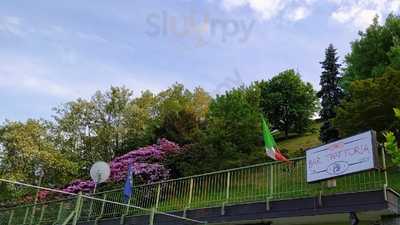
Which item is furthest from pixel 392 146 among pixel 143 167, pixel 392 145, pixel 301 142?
pixel 301 142

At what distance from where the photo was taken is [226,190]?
45.0 ft

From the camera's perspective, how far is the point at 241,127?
25859 mm

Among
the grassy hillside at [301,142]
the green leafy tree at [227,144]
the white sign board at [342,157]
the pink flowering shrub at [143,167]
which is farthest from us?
the grassy hillside at [301,142]

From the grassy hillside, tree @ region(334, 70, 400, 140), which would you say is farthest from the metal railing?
the grassy hillside

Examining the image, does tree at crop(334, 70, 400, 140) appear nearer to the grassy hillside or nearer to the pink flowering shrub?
the pink flowering shrub

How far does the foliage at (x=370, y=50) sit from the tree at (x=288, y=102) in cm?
975

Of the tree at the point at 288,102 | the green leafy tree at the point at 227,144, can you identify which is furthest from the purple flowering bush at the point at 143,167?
the tree at the point at 288,102

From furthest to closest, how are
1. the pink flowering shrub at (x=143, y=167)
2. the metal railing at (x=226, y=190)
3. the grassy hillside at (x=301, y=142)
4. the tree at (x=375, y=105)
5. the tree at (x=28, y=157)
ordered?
the grassy hillside at (x=301, y=142) → the tree at (x=28, y=157) → the pink flowering shrub at (x=143, y=167) → the tree at (x=375, y=105) → the metal railing at (x=226, y=190)

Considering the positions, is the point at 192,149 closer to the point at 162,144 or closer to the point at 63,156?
the point at 162,144

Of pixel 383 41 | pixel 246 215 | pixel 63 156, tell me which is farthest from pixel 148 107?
pixel 246 215

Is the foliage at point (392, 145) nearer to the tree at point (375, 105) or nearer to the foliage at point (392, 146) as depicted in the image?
the foliage at point (392, 146)

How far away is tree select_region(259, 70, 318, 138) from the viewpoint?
42756 mm

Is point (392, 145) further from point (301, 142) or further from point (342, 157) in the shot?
point (301, 142)

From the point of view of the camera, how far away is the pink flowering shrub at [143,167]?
25303 millimetres
